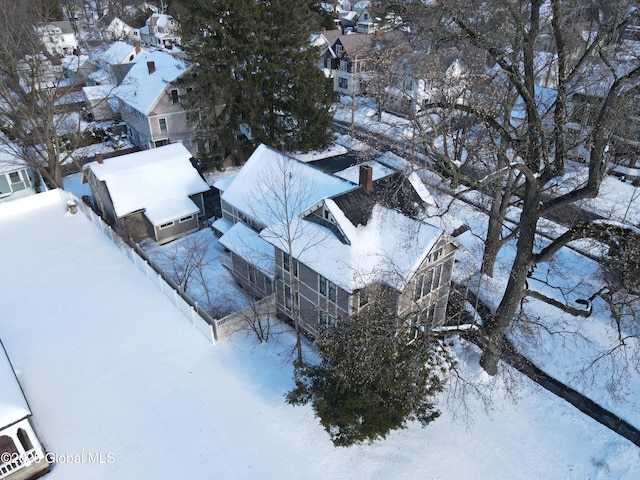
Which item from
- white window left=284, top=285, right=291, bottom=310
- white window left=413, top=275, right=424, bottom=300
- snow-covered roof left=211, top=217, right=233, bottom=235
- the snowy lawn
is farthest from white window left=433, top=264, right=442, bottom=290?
snow-covered roof left=211, top=217, right=233, bottom=235

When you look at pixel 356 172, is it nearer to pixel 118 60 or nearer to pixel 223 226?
pixel 223 226

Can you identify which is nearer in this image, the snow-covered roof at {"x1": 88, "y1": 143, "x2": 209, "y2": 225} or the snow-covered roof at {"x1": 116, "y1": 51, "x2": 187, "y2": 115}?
the snow-covered roof at {"x1": 88, "y1": 143, "x2": 209, "y2": 225}

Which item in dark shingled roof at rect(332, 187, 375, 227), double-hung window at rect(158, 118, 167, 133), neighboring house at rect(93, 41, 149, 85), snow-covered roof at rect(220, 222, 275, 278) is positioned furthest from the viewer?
neighboring house at rect(93, 41, 149, 85)

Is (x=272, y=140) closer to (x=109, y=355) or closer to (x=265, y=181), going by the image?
(x=265, y=181)

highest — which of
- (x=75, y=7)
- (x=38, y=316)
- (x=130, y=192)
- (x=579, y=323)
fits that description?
(x=75, y=7)

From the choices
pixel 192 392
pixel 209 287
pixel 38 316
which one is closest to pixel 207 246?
pixel 209 287

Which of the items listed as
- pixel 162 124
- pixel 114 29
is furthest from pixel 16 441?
pixel 114 29

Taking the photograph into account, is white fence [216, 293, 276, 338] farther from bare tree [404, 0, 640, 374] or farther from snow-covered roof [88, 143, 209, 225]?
snow-covered roof [88, 143, 209, 225]
